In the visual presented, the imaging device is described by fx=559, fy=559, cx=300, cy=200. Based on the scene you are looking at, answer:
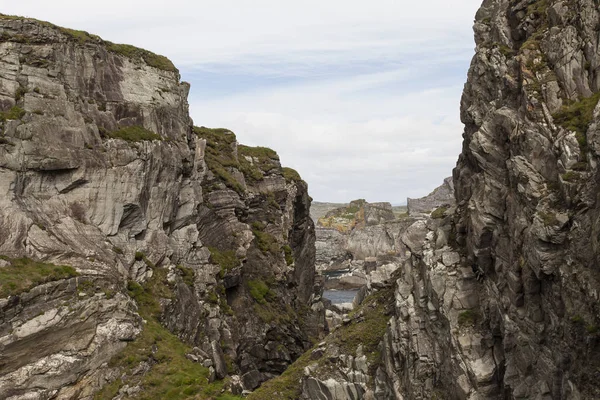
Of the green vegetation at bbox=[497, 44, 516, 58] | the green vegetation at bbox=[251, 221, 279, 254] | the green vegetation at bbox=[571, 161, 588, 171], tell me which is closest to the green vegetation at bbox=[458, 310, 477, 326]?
the green vegetation at bbox=[571, 161, 588, 171]

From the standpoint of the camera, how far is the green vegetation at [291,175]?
101394mm

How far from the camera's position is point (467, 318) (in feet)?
137

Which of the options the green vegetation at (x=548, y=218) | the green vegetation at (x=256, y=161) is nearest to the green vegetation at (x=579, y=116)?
the green vegetation at (x=548, y=218)

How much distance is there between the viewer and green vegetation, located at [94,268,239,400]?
142 ft

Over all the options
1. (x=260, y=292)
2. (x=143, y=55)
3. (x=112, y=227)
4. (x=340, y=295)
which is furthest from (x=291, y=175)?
(x=340, y=295)

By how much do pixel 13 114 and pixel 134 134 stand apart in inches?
472

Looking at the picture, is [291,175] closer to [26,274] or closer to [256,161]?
[256,161]

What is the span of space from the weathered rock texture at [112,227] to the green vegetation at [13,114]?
0.15m

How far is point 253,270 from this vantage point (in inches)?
3054

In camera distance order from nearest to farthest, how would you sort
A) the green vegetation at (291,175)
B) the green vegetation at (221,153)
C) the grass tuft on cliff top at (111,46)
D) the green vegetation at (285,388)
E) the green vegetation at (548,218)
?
1. the green vegetation at (548,218)
2. the green vegetation at (285,388)
3. the grass tuft on cliff top at (111,46)
4. the green vegetation at (221,153)
5. the green vegetation at (291,175)

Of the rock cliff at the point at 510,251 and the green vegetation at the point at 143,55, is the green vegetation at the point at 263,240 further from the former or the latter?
the rock cliff at the point at 510,251

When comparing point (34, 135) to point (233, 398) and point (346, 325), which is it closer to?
point (233, 398)

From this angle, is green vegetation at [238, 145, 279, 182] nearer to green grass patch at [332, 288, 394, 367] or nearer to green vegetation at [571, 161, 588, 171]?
green grass patch at [332, 288, 394, 367]

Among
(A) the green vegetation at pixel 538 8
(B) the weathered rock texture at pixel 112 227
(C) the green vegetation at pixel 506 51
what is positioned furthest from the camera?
(C) the green vegetation at pixel 506 51
